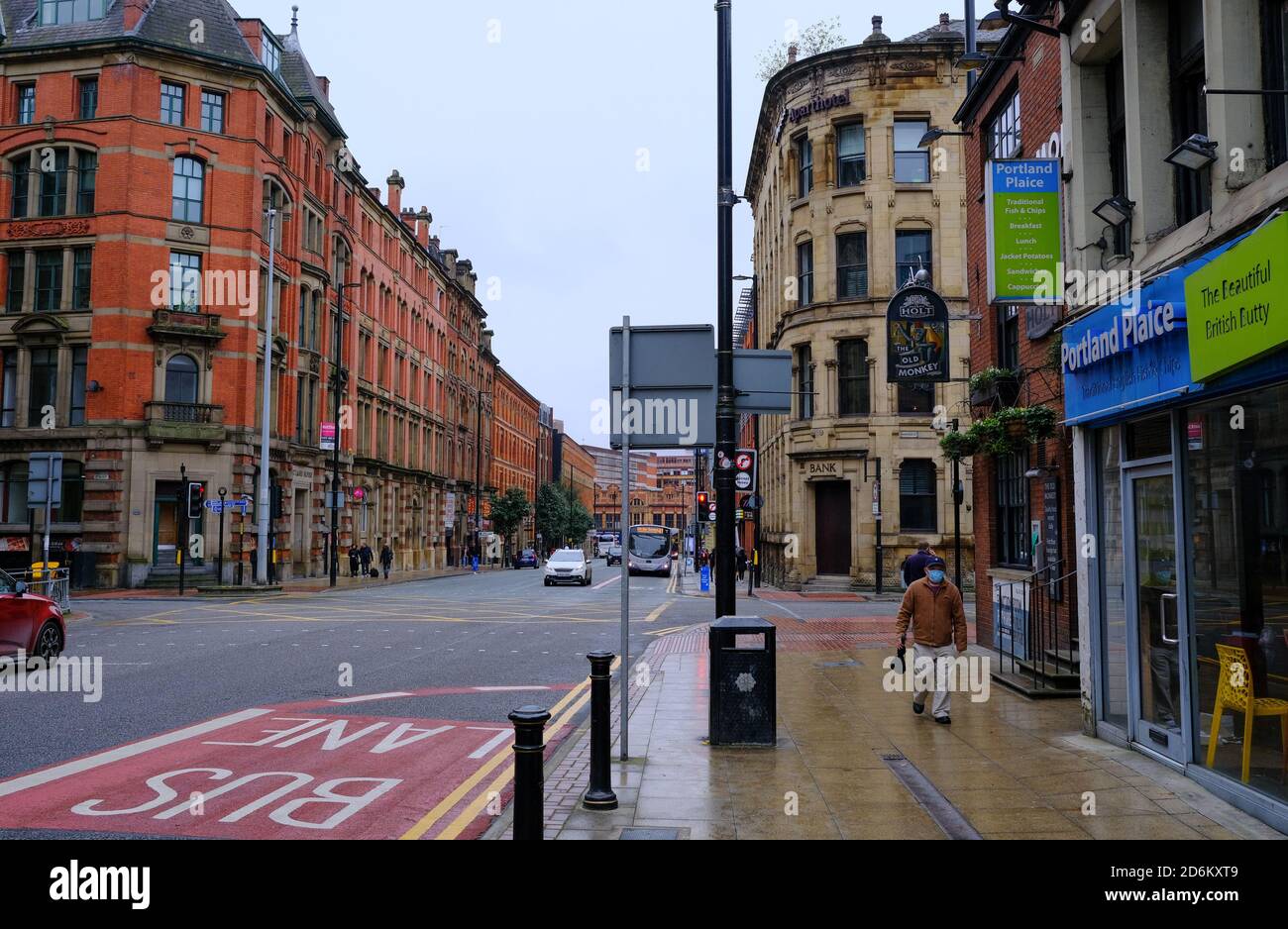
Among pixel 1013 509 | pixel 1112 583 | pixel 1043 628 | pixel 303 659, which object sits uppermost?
pixel 1013 509

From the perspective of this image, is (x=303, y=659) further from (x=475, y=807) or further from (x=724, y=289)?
(x=724, y=289)

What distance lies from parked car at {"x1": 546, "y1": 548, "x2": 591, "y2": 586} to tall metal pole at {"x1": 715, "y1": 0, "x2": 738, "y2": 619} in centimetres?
3156

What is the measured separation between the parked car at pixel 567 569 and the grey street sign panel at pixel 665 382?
32.9 m

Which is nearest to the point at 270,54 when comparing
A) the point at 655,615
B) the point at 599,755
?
the point at 655,615

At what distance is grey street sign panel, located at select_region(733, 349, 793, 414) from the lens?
9.41 meters

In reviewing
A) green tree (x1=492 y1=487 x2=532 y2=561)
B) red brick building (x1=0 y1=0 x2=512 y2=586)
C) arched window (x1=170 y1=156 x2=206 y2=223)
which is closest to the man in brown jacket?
red brick building (x1=0 y1=0 x2=512 y2=586)

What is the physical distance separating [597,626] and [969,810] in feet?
48.2

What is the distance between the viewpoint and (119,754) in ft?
27.1

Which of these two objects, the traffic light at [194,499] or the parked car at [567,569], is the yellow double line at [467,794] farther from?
the parked car at [567,569]

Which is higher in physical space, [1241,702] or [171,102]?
[171,102]

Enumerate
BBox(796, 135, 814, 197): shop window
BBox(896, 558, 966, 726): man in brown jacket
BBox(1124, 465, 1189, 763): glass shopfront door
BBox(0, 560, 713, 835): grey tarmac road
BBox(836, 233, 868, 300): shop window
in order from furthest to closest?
BBox(796, 135, 814, 197): shop window
BBox(836, 233, 868, 300): shop window
BBox(896, 558, 966, 726): man in brown jacket
BBox(0, 560, 713, 835): grey tarmac road
BBox(1124, 465, 1189, 763): glass shopfront door

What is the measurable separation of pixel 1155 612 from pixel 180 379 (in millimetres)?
35912

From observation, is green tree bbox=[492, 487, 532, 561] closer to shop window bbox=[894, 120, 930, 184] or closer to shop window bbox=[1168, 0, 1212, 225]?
shop window bbox=[894, 120, 930, 184]

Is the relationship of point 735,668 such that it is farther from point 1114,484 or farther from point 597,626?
point 597,626
